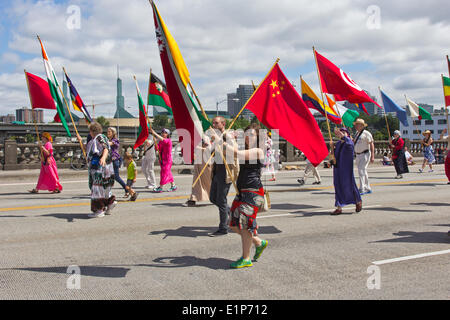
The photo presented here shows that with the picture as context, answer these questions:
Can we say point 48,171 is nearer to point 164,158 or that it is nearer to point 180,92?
point 164,158

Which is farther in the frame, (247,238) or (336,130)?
(336,130)

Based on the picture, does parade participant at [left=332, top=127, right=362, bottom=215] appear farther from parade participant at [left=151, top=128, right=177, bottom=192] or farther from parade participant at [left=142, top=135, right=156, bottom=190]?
parade participant at [left=142, top=135, right=156, bottom=190]

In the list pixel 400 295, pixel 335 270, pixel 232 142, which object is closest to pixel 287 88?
pixel 232 142

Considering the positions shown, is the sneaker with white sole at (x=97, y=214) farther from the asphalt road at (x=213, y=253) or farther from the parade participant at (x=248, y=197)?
the parade participant at (x=248, y=197)

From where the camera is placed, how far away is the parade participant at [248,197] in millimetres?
5246

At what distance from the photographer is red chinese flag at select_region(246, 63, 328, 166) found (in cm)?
693

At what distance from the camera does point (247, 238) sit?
527cm

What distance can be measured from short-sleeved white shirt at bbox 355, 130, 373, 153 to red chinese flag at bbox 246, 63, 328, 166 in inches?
182

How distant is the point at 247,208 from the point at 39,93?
859 centimetres

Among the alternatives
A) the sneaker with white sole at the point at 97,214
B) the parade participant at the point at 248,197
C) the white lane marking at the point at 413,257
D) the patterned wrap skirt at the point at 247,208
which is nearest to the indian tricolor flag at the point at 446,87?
the white lane marking at the point at 413,257

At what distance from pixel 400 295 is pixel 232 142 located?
251cm

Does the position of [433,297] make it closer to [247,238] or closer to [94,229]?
[247,238]

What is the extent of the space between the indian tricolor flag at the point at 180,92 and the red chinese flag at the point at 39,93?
637cm

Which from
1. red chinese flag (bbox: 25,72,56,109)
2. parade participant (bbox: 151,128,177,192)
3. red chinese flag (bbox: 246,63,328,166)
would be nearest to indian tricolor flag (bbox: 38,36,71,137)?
red chinese flag (bbox: 25,72,56,109)
